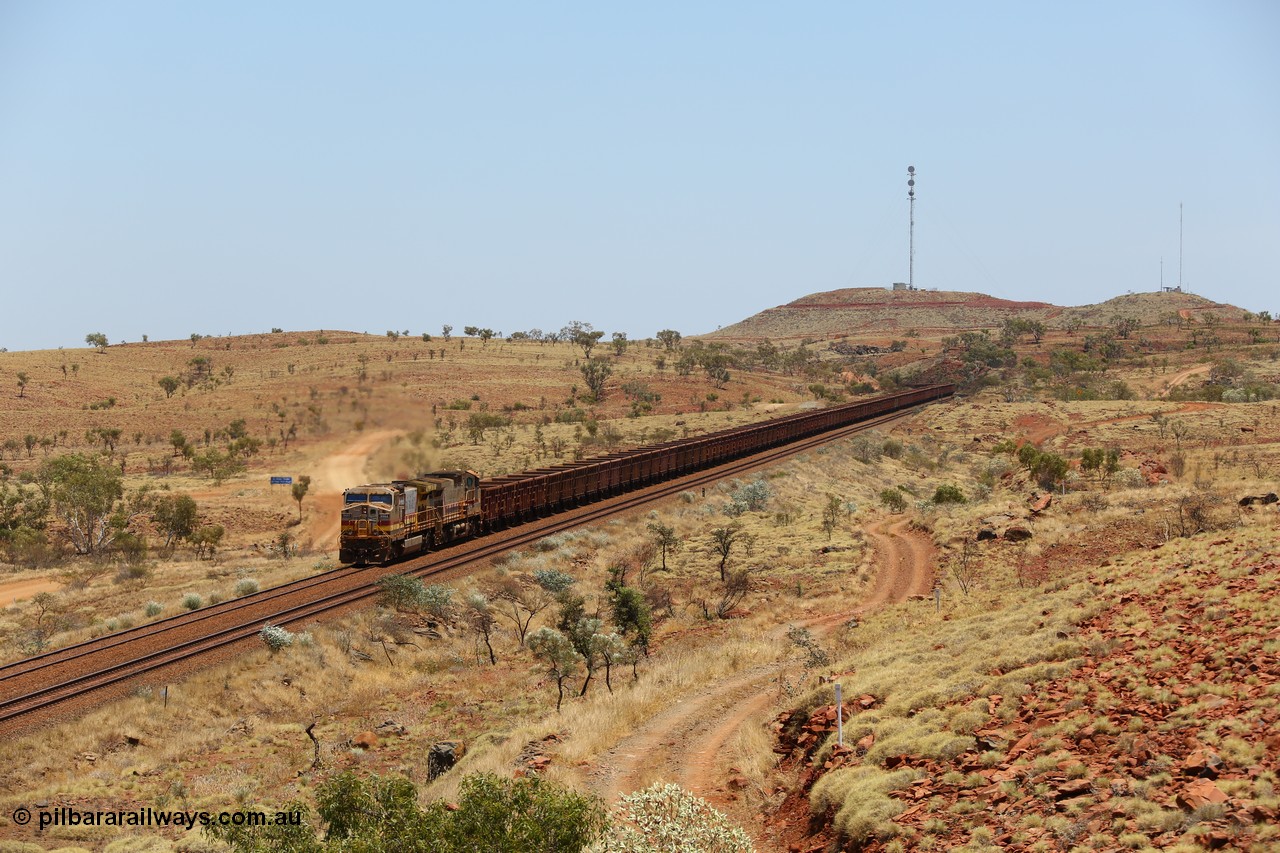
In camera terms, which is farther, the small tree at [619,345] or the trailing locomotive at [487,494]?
the small tree at [619,345]

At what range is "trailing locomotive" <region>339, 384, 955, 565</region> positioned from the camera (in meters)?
33.0

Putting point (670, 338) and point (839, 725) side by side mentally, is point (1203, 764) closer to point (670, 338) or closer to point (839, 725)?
point (839, 725)

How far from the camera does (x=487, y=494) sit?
41000 millimetres

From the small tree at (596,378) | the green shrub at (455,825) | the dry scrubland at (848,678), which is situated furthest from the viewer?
the small tree at (596,378)

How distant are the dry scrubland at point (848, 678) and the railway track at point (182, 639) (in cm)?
123

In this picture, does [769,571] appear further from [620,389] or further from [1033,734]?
[620,389]

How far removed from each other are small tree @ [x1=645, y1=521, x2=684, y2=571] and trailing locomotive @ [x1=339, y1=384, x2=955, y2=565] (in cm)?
645

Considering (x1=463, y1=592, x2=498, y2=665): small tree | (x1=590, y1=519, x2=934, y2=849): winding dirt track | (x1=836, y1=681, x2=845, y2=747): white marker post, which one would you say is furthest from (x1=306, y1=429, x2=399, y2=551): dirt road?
(x1=836, y1=681, x2=845, y2=747): white marker post

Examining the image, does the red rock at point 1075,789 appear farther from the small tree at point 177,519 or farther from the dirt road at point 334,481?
the small tree at point 177,519

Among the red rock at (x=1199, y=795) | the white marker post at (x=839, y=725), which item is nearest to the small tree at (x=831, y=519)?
the white marker post at (x=839, y=725)

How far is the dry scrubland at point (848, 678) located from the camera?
11.8 m

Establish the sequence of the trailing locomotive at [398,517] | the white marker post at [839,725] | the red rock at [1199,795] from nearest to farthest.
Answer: the red rock at [1199,795] → the white marker post at [839,725] → the trailing locomotive at [398,517]

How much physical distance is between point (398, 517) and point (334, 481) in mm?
20614

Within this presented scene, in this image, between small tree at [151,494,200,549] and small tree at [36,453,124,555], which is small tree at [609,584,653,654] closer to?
small tree at [151,494,200,549]
